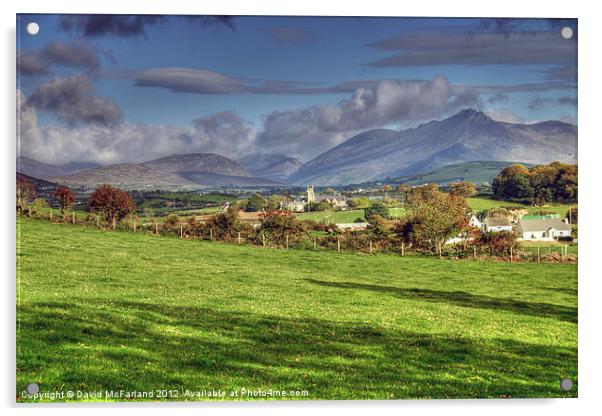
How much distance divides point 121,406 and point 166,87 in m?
4.90

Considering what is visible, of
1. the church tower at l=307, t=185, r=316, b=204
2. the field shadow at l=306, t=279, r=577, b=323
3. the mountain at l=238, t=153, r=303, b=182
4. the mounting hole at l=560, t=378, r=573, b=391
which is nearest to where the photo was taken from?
the mounting hole at l=560, t=378, r=573, b=391

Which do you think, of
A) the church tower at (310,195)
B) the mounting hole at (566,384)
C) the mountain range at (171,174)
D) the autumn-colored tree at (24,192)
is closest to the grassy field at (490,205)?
the church tower at (310,195)

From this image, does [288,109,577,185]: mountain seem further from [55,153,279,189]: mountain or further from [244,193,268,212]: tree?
[55,153,279,189]: mountain

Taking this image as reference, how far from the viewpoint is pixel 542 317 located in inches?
437

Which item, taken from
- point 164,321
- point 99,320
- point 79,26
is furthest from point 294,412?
point 79,26

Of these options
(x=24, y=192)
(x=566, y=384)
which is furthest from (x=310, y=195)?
(x=566, y=384)

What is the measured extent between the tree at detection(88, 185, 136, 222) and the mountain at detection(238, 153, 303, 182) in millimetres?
1972

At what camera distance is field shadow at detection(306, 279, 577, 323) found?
1117 centimetres

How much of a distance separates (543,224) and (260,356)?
518cm

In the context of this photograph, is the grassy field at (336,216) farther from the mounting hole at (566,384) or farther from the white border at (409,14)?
the mounting hole at (566,384)

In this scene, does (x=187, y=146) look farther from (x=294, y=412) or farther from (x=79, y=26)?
(x=294, y=412)

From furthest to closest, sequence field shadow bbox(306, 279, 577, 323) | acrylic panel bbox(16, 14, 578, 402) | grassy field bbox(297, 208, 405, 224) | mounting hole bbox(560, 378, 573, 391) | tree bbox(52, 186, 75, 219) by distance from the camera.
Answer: grassy field bbox(297, 208, 405, 224), field shadow bbox(306, 279, 577, 323), tree bbox(52, 186, 75, 219), mounting hole bbox(560, 378, 573, 391), acrylic panel bbox(16, 14, 578, 402)

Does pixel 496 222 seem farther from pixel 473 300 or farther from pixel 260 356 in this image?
pixel 260 356

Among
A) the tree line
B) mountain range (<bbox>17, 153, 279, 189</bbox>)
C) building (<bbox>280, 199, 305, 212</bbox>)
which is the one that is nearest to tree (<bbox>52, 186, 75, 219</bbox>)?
mountain range (<bbox>17, 153, 279, 189</bbox>)
